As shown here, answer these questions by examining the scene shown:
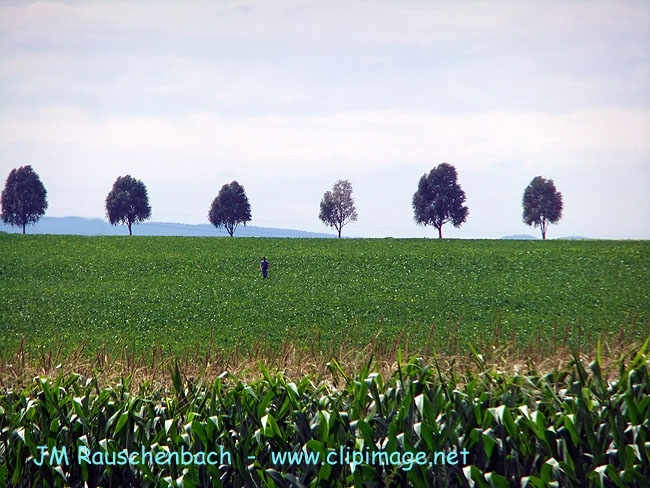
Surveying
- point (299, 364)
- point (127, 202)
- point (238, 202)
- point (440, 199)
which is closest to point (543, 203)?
point (440, 199)

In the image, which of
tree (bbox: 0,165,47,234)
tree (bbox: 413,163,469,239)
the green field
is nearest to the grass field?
the green field

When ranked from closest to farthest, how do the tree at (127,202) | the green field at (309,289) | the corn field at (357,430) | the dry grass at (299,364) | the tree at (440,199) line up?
1. the corn field at (357,430)
2. the dry grass at (299,364)
3. the green field at (309,289)
4. the tree at (440,199)
5. the tree at (127,202)

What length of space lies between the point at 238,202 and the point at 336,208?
18.0 m

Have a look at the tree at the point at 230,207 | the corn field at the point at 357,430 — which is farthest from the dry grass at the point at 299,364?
the tree at the point at 230,207

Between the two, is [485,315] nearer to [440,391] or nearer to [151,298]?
[151,298]

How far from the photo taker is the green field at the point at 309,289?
2488 cm

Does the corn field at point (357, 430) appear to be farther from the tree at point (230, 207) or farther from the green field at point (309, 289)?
the tree at point (230, 207)

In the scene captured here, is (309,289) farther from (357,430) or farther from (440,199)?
(440,199)

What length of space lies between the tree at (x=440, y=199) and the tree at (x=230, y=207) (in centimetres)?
3055

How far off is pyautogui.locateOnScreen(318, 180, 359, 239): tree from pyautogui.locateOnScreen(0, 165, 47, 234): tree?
160ft

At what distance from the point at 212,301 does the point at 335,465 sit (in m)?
27.8

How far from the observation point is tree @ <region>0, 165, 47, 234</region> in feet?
328

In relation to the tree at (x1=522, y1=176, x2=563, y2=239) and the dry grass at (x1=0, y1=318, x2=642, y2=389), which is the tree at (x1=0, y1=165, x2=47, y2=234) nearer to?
the tree at (x1=522, y1=176, x2=563, y2=239)

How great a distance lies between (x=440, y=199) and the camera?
9644cm
